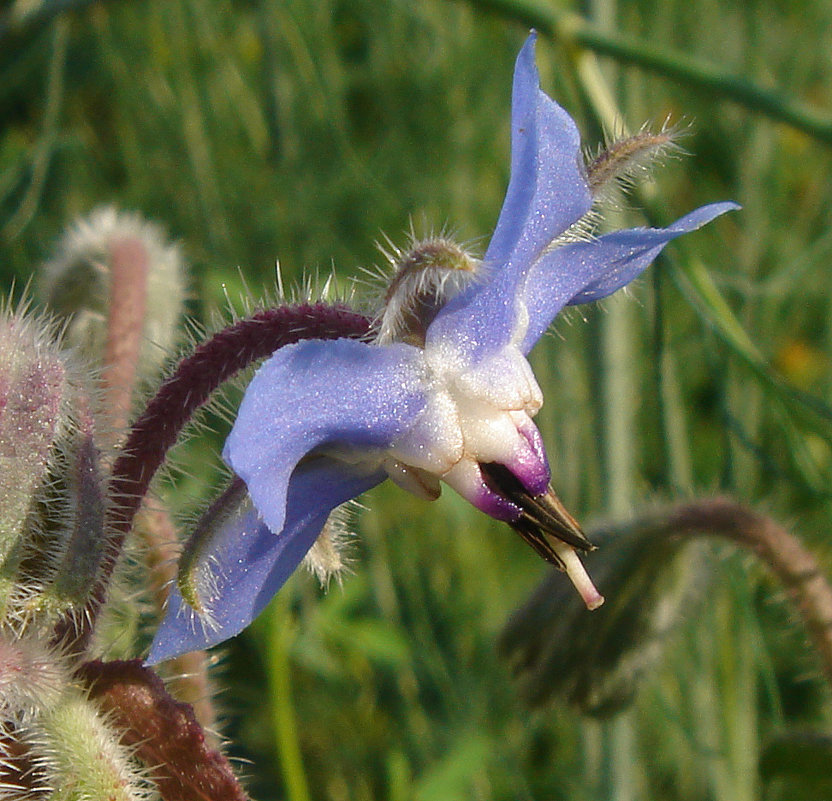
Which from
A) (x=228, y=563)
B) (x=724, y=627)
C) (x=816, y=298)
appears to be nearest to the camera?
(x=228, y=563)

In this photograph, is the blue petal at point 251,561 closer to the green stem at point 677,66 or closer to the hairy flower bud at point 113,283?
the hairy flower bud at point 113,283

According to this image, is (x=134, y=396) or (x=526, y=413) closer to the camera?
(x=526, y=413)

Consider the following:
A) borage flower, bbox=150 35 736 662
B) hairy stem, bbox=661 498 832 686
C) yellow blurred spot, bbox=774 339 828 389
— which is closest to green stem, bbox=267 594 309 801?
hairy stem, bbox=661 498 832 686

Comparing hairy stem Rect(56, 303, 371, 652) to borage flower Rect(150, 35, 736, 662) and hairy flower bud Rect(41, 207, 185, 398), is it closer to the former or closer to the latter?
borage flower Rect(150, 35, 736, 662)

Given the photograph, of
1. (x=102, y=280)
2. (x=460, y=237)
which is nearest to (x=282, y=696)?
(x=102, y=280)

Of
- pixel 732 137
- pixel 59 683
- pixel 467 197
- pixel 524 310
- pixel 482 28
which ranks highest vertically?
pixel 482 28

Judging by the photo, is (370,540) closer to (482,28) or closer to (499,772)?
(499,772)

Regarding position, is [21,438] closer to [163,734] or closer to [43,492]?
[43,492]

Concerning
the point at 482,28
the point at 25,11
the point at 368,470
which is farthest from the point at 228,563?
the point at 482,28
